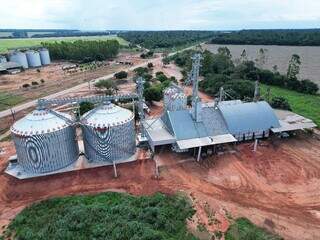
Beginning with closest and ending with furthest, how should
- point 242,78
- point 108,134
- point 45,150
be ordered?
point 45,150
point 108,134
point 242,78

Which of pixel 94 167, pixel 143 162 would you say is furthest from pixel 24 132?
pixel 143 162

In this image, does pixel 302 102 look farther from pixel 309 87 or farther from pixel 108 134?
pixel 108 134

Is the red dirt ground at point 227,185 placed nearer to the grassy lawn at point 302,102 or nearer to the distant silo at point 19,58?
the grassy lawn at point 302,102

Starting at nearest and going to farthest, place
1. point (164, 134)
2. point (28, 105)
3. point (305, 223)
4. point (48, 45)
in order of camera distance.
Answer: point (305, 223), point (164, 134), point (28, 105), point (48, 45)

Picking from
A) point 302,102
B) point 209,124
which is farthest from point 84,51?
point 209,124

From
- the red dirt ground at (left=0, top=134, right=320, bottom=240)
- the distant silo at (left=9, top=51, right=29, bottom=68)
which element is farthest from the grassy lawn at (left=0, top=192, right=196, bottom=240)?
the distant silo at (left=9, top=51, right=29, bottom=68)

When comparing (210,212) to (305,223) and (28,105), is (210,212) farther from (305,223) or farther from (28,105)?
(28,105)
